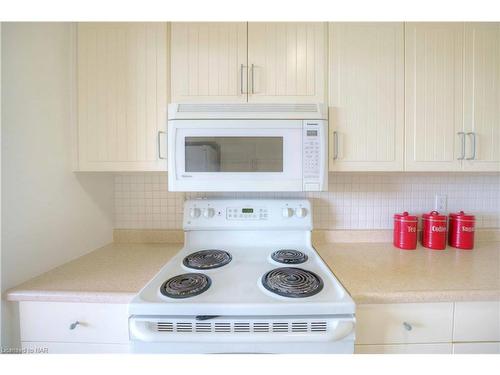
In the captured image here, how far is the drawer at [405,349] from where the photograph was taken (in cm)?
82

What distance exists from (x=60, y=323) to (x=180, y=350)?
501 mm

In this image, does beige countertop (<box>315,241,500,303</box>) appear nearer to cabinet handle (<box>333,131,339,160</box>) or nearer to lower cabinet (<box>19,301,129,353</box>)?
cabinet handle (<box>333,131,339,160</box>)

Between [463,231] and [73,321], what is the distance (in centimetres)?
201

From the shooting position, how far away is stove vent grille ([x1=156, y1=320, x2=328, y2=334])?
0.76 metres

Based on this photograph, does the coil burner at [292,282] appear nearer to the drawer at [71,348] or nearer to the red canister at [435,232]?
the drawer at [71,348]

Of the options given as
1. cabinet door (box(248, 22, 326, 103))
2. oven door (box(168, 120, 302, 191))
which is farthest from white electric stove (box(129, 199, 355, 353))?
cabinet door (box(248, 22, 326, 103))

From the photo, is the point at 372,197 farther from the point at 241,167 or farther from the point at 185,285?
the point at 185,285

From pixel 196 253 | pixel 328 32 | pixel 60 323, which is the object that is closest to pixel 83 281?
pixel 60 323

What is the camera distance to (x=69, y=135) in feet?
3.67

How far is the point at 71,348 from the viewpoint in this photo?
84cm

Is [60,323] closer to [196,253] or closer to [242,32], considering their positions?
[196,253]

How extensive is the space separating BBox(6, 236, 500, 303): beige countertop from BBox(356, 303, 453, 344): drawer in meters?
0.04

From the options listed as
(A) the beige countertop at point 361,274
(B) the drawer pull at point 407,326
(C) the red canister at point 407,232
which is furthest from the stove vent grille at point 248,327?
(C) the red canister at point 407,232

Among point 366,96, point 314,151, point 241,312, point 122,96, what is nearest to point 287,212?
point 314,151
